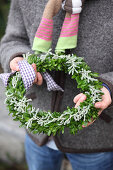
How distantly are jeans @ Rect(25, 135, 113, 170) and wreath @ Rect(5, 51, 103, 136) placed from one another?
1.21 feet

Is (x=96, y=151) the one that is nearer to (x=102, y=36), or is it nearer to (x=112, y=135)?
(x=112, y=135)

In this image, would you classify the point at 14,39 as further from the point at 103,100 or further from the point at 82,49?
the point at 103,100

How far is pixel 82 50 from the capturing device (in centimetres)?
85

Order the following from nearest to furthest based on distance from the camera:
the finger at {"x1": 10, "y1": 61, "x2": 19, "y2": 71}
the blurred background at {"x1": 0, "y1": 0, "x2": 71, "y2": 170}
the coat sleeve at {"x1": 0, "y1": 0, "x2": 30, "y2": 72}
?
the finger at {"x1": 10, "y1": 61, "x2": 19, "y2": 71}, the coat sleeve at {"x1": 0, "y1": 0, "x2": 30, "y2": 72}, the blurred background at {"x1": 0, "y1": 0, "x2": 71, "y2": 170}

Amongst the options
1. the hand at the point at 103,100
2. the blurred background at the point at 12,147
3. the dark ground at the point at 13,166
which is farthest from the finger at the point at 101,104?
the dark ground at the point at 13,166

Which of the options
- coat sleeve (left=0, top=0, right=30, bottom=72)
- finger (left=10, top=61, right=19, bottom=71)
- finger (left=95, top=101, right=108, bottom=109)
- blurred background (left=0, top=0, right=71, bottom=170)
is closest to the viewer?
finger (left=95, top=101, right=108, bottom=109)

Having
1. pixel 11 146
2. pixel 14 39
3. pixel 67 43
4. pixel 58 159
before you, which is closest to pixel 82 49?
pixel 67 43

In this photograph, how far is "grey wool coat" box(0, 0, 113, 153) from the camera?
2.64 ft

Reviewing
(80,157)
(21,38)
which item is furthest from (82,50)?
(80,157)

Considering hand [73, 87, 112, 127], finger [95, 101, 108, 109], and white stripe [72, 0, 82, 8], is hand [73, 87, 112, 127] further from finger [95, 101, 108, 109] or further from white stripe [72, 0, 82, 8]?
white stripe [72, 0, 82, 8]

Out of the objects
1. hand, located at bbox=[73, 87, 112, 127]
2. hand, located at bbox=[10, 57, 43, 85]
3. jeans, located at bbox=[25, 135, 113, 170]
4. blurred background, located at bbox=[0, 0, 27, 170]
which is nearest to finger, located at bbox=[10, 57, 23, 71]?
hand, located at bbox=[10, 57, 43, 85]

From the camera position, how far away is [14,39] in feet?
3.59

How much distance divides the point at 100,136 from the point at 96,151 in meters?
0.08

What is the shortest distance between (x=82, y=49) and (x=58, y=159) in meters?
0.66
